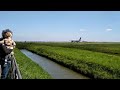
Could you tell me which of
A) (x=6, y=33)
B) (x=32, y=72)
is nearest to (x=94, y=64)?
(x=32, y=72)

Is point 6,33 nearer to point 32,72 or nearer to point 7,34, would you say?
point 7,34

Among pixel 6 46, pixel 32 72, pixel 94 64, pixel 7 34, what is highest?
pixel 7 34

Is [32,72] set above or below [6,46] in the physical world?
below

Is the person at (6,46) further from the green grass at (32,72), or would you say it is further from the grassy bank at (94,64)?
the grassy bank at (94,64)

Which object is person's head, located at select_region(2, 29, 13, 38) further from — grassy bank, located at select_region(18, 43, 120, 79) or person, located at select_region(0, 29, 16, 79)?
grassy bank, located at select_region(18, 43, 120, 79)

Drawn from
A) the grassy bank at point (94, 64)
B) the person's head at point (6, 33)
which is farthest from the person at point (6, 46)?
the grassy bank at point (94, 64)

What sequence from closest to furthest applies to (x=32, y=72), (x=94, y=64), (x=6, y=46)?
(x=6, y=46)
(x=32, y=72)
(x=94, y=64)

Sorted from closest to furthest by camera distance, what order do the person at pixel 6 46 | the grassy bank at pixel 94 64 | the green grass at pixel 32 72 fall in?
the person at pixel 6 46 < the green grass at pixel 32 72 < the grassy bank at pixel 94 64

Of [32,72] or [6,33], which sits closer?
[6,33]

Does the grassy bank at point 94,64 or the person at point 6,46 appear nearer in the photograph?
the person at point 6,46
